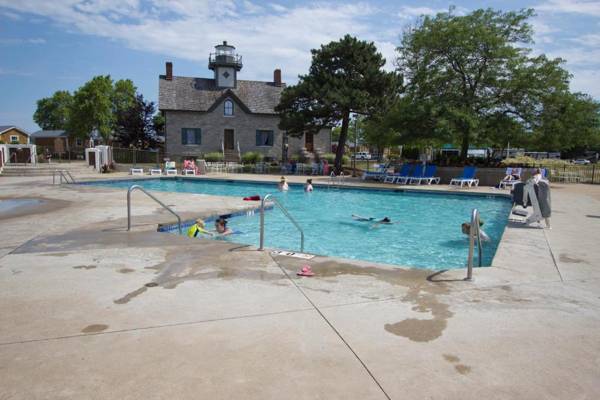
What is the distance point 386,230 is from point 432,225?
5.59ft

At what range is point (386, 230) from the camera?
12.4 meters

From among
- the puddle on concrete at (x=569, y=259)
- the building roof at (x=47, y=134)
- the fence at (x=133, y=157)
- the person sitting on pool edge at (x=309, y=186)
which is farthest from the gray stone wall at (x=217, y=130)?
the building roof at (x=47, y=134)

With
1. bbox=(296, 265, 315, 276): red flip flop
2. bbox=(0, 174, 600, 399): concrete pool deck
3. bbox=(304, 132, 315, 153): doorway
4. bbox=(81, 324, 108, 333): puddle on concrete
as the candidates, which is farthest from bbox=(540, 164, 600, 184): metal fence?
bbox=(81, 324, 108, 333): puddle on concrete

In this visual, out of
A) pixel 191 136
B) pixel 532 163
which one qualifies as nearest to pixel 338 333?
pixel 532 163

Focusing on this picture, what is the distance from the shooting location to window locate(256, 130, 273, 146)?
1566 inches

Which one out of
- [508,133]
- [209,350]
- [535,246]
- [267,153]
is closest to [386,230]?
[535,246]

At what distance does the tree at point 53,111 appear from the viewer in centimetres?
8912

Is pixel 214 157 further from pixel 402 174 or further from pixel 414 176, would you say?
pixel 414 176

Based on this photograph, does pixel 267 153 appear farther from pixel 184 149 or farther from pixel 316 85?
pixel 316 85

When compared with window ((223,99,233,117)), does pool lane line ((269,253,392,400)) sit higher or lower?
lower

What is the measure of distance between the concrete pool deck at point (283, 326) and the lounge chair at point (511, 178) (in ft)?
44.5

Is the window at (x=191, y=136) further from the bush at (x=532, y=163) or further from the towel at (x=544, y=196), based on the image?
the towel at (x=544, y=196)

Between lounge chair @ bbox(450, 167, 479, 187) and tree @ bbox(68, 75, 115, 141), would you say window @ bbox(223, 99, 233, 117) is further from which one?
lounge chair @ bbox(450, 167, 479, 187)

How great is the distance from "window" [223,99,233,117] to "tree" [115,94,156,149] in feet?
29.3
